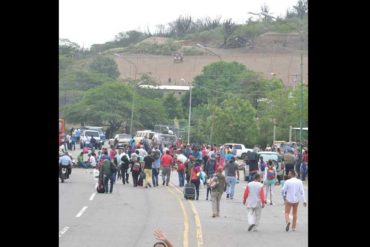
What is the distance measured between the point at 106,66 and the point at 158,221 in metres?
140

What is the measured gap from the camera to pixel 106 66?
165875mm

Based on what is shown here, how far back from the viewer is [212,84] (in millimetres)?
139625

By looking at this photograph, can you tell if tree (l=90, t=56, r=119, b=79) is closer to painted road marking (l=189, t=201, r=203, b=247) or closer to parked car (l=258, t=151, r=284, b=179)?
parked car (l=258, t=151, r=284, b=179)

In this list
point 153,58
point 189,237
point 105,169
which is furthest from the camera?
point 153,58

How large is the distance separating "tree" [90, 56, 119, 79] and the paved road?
413ft

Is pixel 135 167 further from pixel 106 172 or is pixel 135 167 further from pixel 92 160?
pixel 92 160

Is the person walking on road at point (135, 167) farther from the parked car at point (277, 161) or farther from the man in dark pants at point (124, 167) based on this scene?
the parked car at point (277, 161)

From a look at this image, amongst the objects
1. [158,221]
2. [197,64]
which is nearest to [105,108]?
[197,64]

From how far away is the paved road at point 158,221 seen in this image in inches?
886

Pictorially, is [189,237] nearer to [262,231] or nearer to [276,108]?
[262,231]
